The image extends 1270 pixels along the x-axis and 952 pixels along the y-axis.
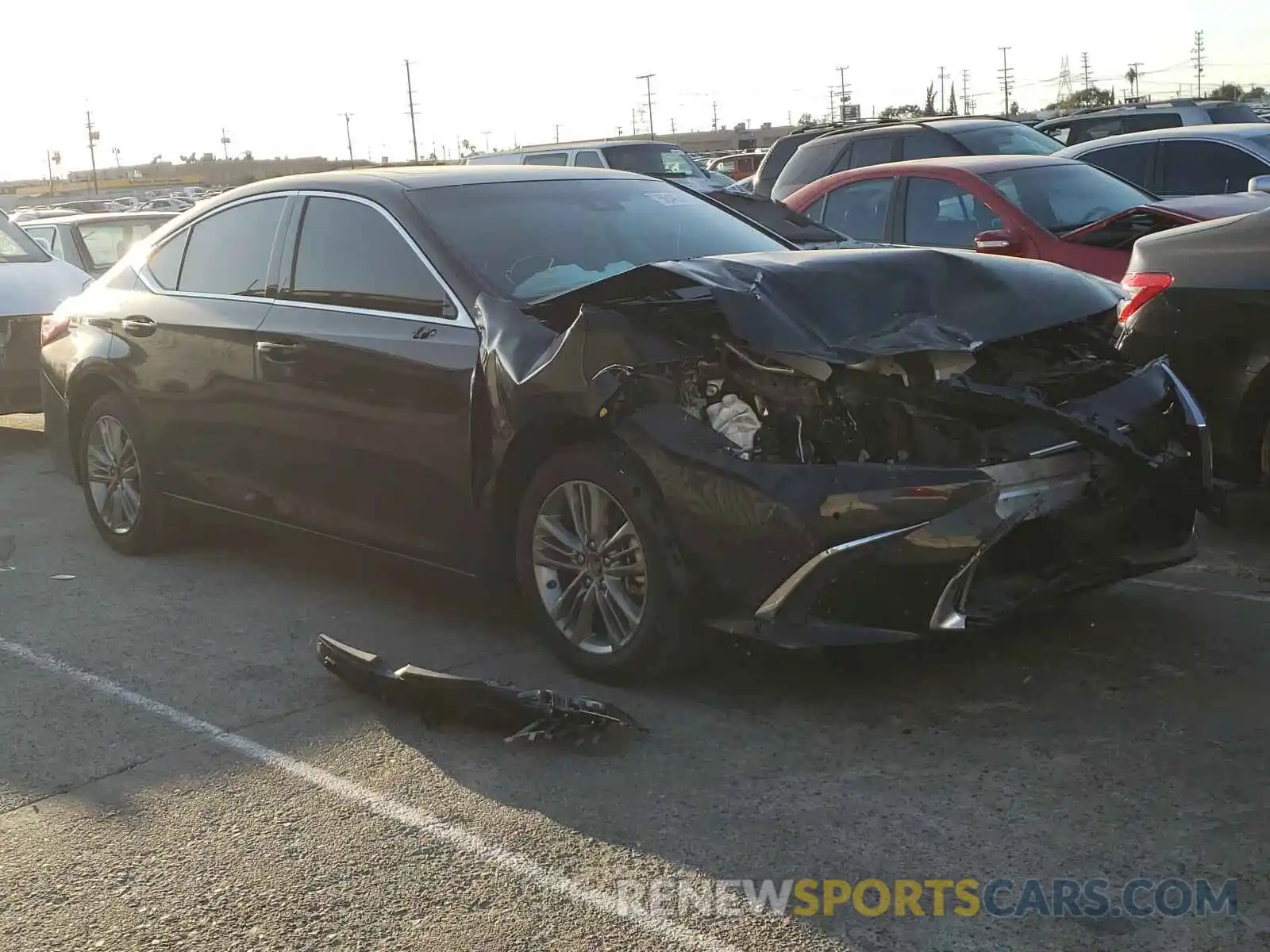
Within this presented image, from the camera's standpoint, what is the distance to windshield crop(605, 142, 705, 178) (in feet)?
72.7

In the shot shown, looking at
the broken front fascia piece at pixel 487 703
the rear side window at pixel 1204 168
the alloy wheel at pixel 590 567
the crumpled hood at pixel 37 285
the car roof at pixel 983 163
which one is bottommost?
the broken front fascia piece at pixel 487 703

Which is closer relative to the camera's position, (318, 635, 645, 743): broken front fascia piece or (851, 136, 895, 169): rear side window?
(318, 635, 645, 743): broken front fascia piece

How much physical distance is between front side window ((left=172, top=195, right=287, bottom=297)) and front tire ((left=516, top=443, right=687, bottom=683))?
1978mm

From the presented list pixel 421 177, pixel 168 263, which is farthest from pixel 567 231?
pixel 168 263

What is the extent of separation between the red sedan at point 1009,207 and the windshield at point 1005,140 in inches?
101

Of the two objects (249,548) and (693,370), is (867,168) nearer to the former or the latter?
(249,548)

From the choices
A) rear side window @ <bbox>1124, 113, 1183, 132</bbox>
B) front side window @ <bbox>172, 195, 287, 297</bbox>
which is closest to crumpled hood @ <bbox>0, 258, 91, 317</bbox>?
front side window @ <bbox>172, 195, 287, 297</bbox>

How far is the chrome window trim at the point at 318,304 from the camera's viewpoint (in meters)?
5.29

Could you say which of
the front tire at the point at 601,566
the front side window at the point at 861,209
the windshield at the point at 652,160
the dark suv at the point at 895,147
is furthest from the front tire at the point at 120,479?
the windshield at the point at 652,160

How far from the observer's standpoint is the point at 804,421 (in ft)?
14.4

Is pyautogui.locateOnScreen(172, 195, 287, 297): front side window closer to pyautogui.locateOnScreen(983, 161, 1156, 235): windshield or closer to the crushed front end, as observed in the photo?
the crushed front end

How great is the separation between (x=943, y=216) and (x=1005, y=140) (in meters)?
3.79

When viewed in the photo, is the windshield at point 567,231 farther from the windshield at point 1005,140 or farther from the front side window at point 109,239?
the front side window at point 109,239

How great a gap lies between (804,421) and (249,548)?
3748mm
